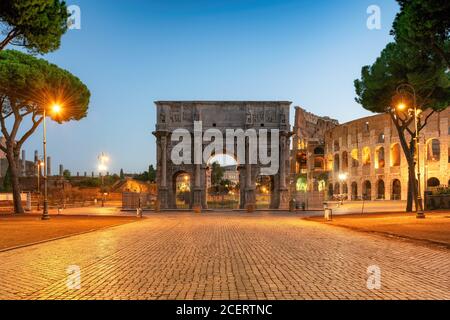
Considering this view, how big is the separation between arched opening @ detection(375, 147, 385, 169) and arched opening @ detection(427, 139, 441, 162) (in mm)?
7374

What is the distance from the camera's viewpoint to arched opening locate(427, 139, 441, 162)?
5553 centimetres

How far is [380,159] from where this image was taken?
6500 cm

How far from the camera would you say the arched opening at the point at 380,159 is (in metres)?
62.9

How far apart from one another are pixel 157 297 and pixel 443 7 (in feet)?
48.3

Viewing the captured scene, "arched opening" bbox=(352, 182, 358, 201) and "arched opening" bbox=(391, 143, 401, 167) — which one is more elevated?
"arched opening" bbox=(391, 143, 401, 167)

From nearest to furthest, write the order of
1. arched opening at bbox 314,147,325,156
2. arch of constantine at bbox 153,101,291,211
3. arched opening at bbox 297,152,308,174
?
arch of constantine at bbox 153,101,291,211 < arched opening at bbox 314,147,325,156 < arched opening at bbox 297,152,308,174

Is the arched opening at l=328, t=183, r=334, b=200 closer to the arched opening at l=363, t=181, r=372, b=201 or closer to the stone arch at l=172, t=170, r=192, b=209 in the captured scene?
the arched opening at l=363, t=181, r=372, b=201

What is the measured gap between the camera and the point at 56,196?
6700cm

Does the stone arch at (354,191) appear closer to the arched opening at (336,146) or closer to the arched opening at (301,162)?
the arched opening at (336,146)
